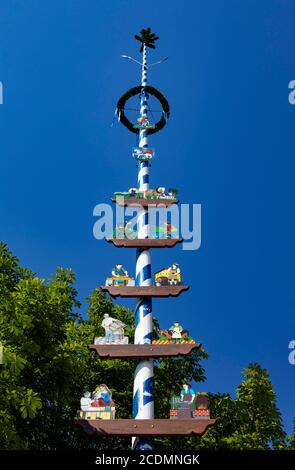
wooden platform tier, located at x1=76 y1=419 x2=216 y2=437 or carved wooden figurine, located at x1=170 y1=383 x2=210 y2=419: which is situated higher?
carved wooden figurine, located at x1=170 y1=383 x2=210 y2=419

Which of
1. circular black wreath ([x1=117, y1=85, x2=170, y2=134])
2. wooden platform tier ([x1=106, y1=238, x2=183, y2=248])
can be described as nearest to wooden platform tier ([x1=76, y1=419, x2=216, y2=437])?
wooden platform tier ([x1=106, y1=238, x2=183, y2=248])

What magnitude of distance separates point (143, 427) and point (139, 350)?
1.83 m

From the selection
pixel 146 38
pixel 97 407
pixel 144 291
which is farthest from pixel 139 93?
pixel 97 407

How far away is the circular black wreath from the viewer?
58.6ft

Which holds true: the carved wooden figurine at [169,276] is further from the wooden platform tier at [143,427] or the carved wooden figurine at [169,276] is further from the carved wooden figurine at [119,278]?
the wooden platform tier at [143,427]

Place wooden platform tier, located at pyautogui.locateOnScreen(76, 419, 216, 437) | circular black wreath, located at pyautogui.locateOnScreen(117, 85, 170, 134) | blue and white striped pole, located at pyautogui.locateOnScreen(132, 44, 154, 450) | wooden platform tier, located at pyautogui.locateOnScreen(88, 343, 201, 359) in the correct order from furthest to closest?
circular black wreath, located at pyautogui.locateOnScreen(117, 85, 170, 134) < wooden platform tier, located at pyautogui.locateOnScreen(88, 343, 201, 359) < blue and white striped pole, located at pyautogui.locateOnScreen(132, 44, 154, 450) < wooden platform tier, located at pyautogui.locateOnScreen(76, 419, 216, 437)

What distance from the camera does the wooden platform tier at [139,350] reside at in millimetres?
12734

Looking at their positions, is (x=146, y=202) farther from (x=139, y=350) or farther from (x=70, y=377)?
(x=70, y=377)

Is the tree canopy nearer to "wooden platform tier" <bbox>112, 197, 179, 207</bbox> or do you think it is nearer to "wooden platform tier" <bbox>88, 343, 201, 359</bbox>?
"wooden platform tier" <bbox>88, 343, 201, 359</bbox>

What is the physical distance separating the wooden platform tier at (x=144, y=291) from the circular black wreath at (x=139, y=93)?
250 inches

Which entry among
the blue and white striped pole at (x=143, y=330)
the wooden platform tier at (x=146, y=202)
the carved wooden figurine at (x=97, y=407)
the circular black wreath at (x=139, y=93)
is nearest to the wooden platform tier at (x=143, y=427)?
the carved wooden figurine at (x=97, y=407)

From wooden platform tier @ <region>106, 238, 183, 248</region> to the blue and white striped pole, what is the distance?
0.25 m
